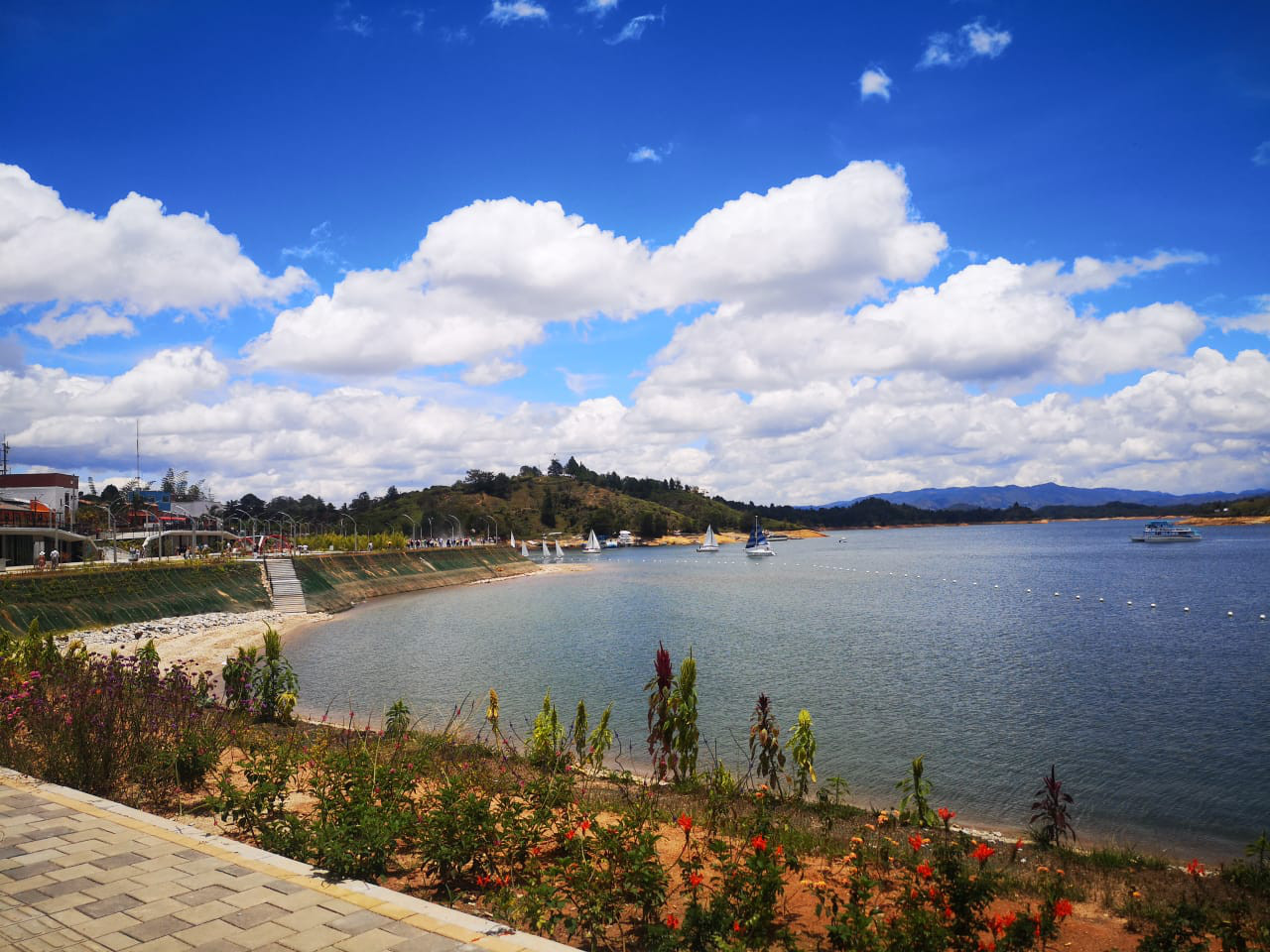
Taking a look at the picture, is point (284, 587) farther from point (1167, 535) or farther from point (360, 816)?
point (1167, 535)

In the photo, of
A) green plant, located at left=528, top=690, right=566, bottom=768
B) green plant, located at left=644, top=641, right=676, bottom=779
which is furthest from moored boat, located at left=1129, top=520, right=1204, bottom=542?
green plant, located at left=528, top=690, right=566, bottom=768

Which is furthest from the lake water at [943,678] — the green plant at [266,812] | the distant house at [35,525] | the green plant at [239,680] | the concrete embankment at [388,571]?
the distant house at [35,525]

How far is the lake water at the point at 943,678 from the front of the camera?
16438 mm

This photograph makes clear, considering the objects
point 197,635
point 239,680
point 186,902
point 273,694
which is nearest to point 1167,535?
point 197,635

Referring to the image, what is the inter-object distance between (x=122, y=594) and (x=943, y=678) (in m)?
41.5

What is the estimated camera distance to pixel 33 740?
11.0m

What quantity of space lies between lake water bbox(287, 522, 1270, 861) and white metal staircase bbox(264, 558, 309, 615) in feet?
12.3

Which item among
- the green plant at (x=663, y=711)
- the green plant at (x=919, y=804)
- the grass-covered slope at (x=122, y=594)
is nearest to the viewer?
the green plant at (x=919, y=804)

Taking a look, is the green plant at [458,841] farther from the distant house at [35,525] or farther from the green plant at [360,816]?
the distant house at [35,525]

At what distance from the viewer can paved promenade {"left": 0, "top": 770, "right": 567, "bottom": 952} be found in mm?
5855

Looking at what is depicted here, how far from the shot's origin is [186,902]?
6531 mm

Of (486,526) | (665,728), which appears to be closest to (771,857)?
(665,728)

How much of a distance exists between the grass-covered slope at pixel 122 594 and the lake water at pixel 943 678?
7230mm

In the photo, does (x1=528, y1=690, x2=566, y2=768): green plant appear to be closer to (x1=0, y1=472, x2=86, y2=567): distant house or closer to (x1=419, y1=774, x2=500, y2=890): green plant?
(x1=419, y1=774, x2=500, y2=890): green plant
